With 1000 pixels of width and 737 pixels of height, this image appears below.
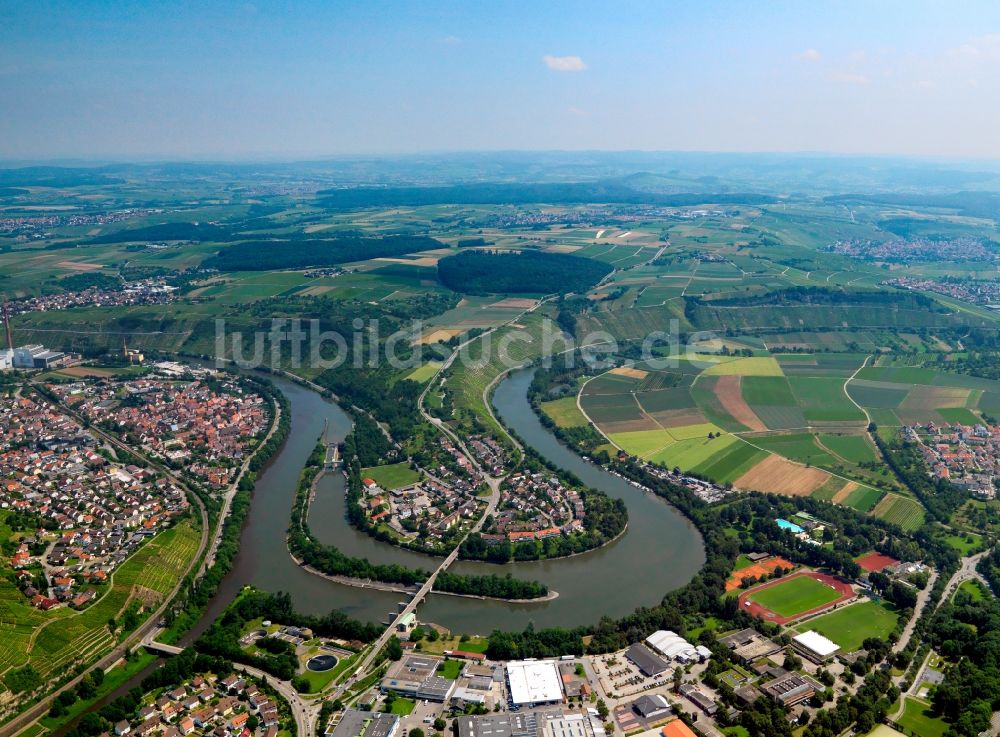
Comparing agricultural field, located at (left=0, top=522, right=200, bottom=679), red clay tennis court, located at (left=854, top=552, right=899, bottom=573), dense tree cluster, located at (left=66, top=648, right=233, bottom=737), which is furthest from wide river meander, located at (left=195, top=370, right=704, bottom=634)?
red clay tennis court, located at (left=854, top=552, right=899, bottom=573)

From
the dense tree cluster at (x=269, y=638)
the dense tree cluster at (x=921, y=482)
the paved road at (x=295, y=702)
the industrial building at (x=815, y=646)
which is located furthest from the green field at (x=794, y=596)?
the paved road at (x=295, y=702)

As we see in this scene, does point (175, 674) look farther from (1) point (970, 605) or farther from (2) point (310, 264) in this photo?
(2) point (310, 264)

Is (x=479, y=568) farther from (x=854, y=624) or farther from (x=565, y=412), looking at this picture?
(x=565, y=412)

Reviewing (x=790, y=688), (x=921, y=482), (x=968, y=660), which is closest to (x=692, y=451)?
(x=921, y=482)

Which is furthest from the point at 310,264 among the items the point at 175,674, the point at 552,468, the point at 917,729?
the point at 917,729

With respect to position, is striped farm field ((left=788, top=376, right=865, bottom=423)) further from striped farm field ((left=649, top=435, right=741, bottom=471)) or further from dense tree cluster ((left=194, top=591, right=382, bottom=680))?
dense tree cluster ((left=194, top=591, right=382, bottom=680))

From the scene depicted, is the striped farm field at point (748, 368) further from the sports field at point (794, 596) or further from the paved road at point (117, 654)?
the paved road at point (117, 654)
